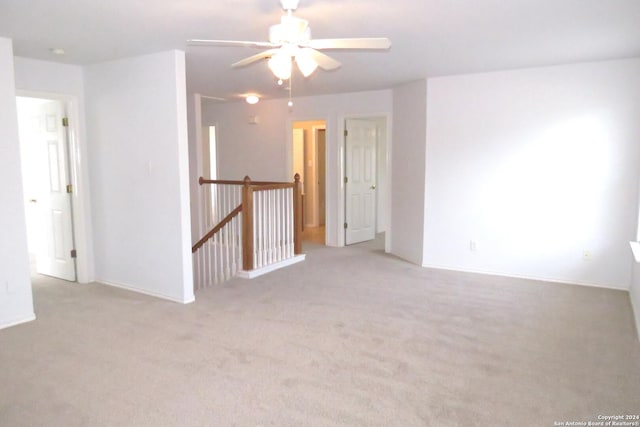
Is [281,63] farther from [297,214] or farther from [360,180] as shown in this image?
[360,180]

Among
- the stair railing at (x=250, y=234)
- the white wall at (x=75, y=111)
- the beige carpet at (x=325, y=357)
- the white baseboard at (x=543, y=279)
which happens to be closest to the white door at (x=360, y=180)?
the stair railing at (x=250, y=234)

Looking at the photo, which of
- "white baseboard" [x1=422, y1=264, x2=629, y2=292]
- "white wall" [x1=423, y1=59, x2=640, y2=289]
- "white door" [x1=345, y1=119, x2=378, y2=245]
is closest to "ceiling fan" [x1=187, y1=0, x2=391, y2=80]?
"white wall" [x1=423, y1=59, x2=640, y2=289]

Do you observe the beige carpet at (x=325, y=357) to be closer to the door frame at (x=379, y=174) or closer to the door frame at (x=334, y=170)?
the door frame at (x=379, y=174)

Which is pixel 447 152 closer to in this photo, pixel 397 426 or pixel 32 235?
pixel 397 426

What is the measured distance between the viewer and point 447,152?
5.52m

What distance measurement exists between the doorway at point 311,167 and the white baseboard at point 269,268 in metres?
2.97

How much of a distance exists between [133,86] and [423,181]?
3.51 metres

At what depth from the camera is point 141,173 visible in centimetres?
452

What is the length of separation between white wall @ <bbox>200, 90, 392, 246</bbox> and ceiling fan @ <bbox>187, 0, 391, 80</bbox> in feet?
12.4

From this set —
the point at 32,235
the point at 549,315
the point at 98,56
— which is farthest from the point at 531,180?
the point at 32,235

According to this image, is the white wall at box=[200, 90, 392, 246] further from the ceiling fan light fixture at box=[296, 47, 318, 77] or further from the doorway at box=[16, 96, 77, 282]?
the ceiling fan light fixture at box=[296, 47, 318, 77]

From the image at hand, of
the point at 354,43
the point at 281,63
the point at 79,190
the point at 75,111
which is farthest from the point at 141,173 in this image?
the point at 354,43

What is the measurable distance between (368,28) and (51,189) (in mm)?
4028

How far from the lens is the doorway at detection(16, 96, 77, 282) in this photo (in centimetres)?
497
